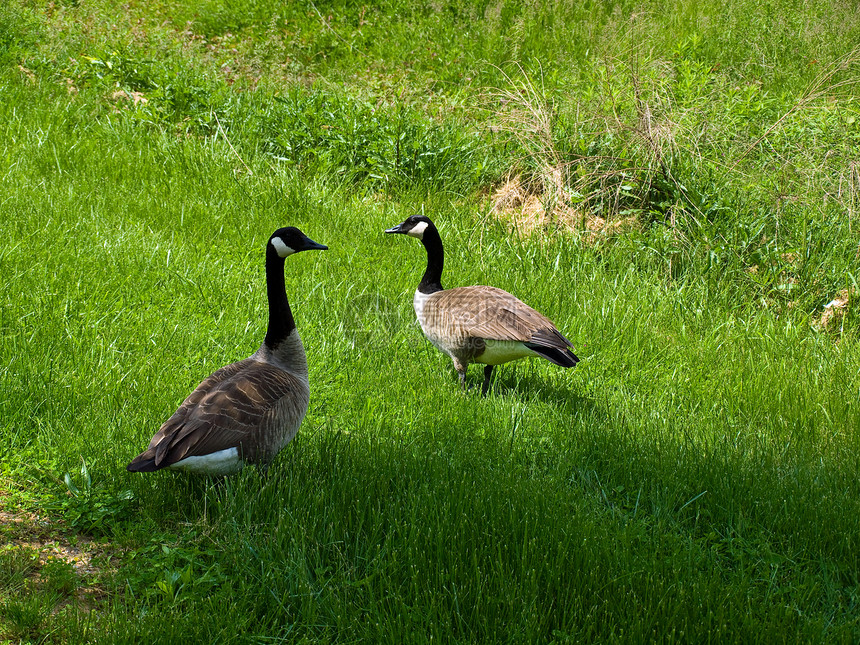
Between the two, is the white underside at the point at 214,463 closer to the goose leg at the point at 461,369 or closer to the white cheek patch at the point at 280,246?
the white cheek patch at the point at 280,246

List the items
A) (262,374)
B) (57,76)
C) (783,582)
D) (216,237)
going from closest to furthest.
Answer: (783,582) < (262,374) < (216,237) < (57,76)

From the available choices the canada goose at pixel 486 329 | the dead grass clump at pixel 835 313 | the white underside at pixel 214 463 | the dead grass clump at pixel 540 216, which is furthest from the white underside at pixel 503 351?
the dead grass clump at pixel 835 313

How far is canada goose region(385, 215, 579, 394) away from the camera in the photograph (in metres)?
5.20

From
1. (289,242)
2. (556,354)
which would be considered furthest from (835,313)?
(289,242)

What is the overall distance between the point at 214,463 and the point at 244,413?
288mm

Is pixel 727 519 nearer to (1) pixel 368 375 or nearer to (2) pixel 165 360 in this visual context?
(1) pixel 368 375

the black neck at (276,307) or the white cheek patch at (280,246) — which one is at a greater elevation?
the white cheek patch at (280,246)

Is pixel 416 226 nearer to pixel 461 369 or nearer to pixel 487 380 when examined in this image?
pixel 461 369

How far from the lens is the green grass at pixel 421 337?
3.44 m

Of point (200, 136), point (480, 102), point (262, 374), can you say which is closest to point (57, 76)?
point (200, 136)

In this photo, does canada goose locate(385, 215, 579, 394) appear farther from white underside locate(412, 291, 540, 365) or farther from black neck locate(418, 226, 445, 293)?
black neck locate(418, 226, 445, 293)

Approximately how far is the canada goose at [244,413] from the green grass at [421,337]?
0.62 ft

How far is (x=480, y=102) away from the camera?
1102cm

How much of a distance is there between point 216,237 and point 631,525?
17.6 ft
